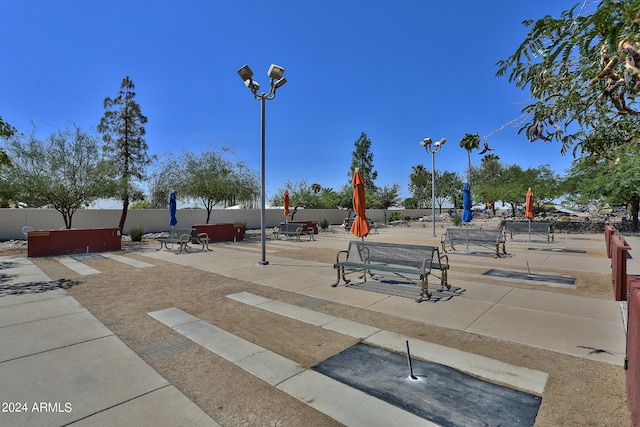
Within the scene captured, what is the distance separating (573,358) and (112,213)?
26973 millimetres

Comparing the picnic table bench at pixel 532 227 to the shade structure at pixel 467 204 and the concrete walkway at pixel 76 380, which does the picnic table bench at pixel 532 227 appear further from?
the concrete walkway at pixel 76 380

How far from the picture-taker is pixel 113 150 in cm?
2095

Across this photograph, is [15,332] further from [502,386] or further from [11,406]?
[502,386]

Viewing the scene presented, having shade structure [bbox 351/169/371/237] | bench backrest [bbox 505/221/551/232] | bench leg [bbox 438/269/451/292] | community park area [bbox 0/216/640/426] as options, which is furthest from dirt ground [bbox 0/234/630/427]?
bench backrest [bbox 505/221/551/232]

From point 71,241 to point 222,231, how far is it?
6.73 metres

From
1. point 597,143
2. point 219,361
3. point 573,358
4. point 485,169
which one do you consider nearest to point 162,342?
point 219,361

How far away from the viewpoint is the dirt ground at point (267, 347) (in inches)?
116

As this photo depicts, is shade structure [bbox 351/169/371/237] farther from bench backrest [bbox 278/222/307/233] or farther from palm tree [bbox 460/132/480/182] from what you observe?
bench backrest [bbox 278/222/307/233]

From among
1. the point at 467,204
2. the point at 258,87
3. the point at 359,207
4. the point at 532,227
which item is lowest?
the point at 532,227

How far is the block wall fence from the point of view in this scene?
20141 millimetres

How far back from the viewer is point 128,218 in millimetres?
24734

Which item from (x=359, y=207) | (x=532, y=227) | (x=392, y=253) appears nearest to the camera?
(x=392, y=253)

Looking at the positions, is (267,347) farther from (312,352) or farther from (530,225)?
(530,225)

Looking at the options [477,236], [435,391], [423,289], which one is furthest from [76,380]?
[477,236]
